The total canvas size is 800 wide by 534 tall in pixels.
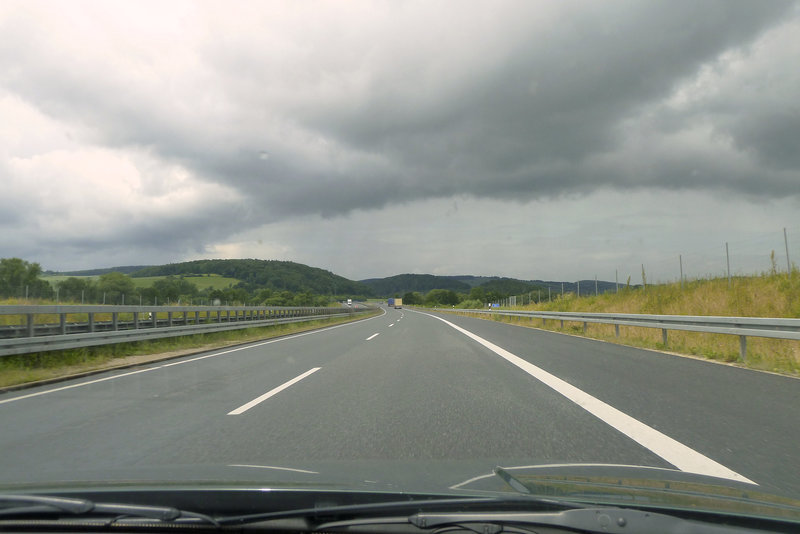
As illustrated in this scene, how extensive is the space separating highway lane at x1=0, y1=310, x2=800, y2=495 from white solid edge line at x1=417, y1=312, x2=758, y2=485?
125 mm

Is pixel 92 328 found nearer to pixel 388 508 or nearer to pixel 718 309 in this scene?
pixel 388 508

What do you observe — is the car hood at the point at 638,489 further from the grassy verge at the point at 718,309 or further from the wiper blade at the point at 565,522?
the grassy verge at the point at 718,309

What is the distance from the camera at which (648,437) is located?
453 cm

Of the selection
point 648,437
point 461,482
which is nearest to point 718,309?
point 648,437

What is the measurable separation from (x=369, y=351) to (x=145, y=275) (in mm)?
80304

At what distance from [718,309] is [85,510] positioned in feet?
59.1

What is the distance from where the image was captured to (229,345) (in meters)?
15.1

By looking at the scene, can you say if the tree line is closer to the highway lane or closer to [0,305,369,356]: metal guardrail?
[0,305,369,356]: metal guardrail

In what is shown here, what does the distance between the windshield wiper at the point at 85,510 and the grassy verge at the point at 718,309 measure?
9450 mm

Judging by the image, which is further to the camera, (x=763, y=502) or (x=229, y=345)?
→ (x=229, y=345)

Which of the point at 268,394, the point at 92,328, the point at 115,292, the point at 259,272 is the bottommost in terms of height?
the point at 268,394

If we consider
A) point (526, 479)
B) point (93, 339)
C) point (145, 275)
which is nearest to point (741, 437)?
point (526, 479)

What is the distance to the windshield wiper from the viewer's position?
7.42ft

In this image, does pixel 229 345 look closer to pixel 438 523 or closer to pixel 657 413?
pixel 657 413
